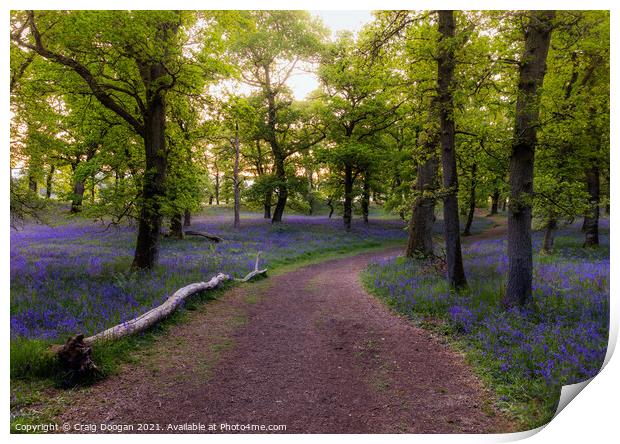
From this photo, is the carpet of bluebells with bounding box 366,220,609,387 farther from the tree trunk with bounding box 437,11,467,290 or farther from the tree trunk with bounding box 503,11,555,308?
the tree trunk with bounding box 437,11,467,290

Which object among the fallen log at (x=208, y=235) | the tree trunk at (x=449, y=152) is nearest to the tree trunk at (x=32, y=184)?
the tree trunk at (x=449, y=152)

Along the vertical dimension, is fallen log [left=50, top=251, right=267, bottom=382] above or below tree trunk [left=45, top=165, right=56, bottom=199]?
below

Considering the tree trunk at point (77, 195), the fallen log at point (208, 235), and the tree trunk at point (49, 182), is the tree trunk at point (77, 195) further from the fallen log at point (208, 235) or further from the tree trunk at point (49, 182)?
the fallen log at point (208, 235)

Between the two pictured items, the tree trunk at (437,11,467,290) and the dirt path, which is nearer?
the dirt path

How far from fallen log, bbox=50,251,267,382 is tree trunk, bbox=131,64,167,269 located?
2.21 meters

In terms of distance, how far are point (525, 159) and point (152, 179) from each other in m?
8.67

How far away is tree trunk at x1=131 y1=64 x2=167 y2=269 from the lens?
9328mm

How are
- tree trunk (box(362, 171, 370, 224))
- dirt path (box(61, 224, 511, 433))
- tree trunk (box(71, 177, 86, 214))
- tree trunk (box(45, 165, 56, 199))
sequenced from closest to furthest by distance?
dirt path (box(61, 224, 511, 433)) → tree trunk (box(45, 165, 56, 199)) → tree trunk (box(71, 177, 86, 214)) → tree trunk (box(362, 171, 370, 224))


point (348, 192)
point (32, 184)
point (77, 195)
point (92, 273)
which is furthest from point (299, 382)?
point (348, 192)

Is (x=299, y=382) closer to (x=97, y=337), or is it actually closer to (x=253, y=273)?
(x=97, y=337)

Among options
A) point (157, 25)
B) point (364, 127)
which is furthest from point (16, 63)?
point (364, 127)

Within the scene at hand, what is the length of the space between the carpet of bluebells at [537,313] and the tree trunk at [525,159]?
50 centimetres

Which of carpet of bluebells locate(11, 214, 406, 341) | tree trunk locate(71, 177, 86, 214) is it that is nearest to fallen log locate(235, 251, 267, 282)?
carpet of bluebells locate(11, 214, 406, 341)

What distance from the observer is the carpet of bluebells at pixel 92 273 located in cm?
575
